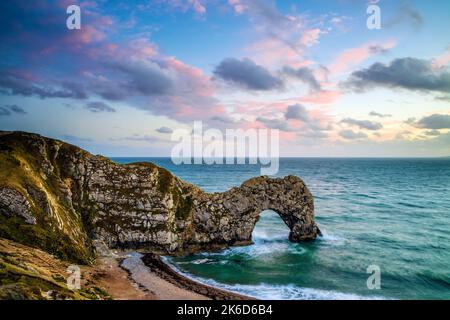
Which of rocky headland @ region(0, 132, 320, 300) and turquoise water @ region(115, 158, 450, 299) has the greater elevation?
rocky headland @ region(0, 132, 320, 300)

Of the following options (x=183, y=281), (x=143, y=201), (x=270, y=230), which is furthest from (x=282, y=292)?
(x=270, y=230)

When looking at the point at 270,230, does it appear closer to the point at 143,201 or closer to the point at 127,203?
the point at 143,201

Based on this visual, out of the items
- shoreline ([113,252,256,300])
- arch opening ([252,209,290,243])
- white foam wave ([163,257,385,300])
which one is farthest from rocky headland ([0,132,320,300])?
white foam wave ([163,257,385,300])

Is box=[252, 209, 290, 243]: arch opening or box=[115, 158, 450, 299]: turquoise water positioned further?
box=[252, 209, 290, 243]: arch opening

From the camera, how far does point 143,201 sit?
4575cm

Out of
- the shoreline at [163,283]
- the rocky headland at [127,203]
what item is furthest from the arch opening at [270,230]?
the shoreline at [163,283]

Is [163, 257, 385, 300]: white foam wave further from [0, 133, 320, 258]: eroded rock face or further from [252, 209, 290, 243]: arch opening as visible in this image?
[252, 209, 290, 243]: arch opening

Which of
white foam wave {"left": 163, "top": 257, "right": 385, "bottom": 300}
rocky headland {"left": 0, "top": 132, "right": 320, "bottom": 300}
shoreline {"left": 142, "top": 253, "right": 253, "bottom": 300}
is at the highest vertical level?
rocky headland {"left": 0, "top": 132, "right": 320, "bottom": 300}

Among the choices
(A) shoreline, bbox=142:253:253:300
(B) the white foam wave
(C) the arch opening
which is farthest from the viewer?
(C) the arch opening

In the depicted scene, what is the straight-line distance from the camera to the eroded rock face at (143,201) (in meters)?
42.8

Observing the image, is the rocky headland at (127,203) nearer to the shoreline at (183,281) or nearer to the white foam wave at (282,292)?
the shoreline at (183,281)

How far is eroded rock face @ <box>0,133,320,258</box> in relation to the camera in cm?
4284
